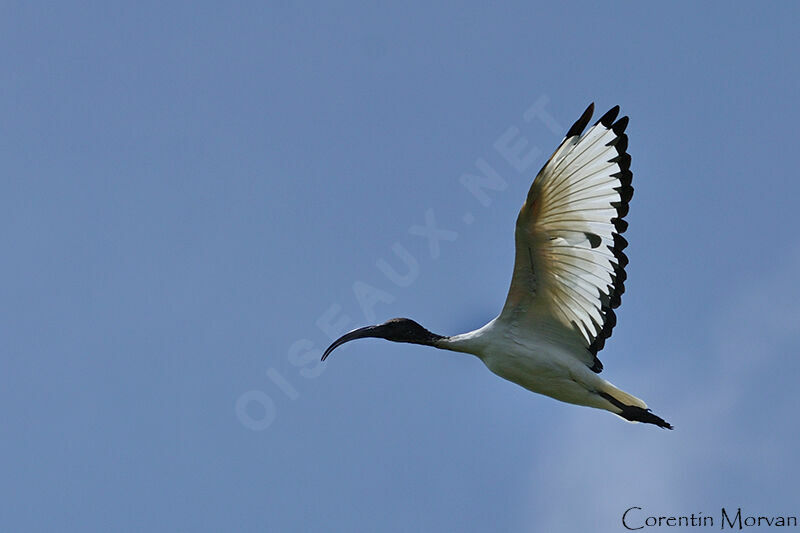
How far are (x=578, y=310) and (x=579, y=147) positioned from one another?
5.81ft

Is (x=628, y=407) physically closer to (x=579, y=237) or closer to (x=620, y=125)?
(x=579, y=237)

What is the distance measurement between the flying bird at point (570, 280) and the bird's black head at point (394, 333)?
266mm

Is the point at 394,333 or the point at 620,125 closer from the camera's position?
the point at 620,125

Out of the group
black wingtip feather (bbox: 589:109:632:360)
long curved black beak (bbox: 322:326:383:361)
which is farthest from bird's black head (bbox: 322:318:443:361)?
black wingtip feather (bbox: 589:109:632:360)

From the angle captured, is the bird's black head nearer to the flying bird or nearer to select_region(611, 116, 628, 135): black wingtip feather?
the flying bird

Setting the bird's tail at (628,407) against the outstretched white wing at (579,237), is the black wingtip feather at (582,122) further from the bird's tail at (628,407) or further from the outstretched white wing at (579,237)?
the bird's tail at (628,407)

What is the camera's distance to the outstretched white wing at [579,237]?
1362 cm

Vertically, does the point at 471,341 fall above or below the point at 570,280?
below

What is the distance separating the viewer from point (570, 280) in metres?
14.3

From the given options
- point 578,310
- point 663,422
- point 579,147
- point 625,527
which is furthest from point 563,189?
point 625,527

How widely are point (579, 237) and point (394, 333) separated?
2.52 m

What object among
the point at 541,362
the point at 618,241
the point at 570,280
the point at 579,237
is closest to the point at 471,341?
the point at 541,362

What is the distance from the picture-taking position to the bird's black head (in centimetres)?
1538

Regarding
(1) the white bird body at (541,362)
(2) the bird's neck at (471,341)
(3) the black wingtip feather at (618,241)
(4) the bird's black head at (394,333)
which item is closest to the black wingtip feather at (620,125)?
(3) the black wingtip feather at (618,241)
